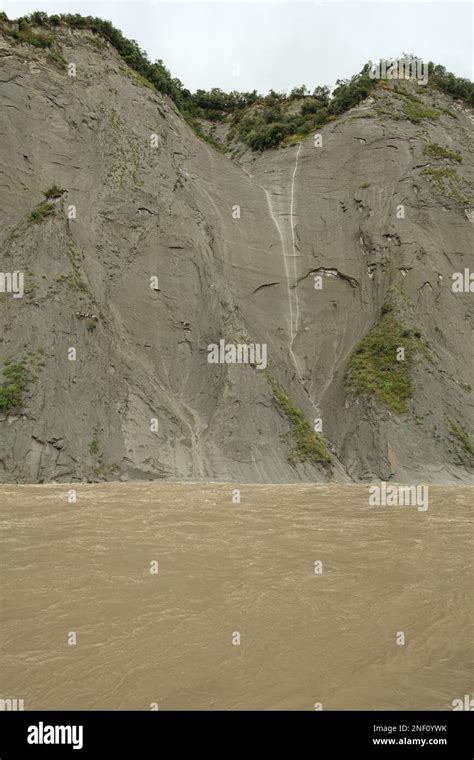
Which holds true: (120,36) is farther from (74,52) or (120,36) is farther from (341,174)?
(341,174)

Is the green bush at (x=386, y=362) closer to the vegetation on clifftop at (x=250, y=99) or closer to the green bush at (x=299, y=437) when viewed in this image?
the green bush at (x=299, y=437)

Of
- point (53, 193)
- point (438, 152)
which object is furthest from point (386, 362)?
point (438, 152)
